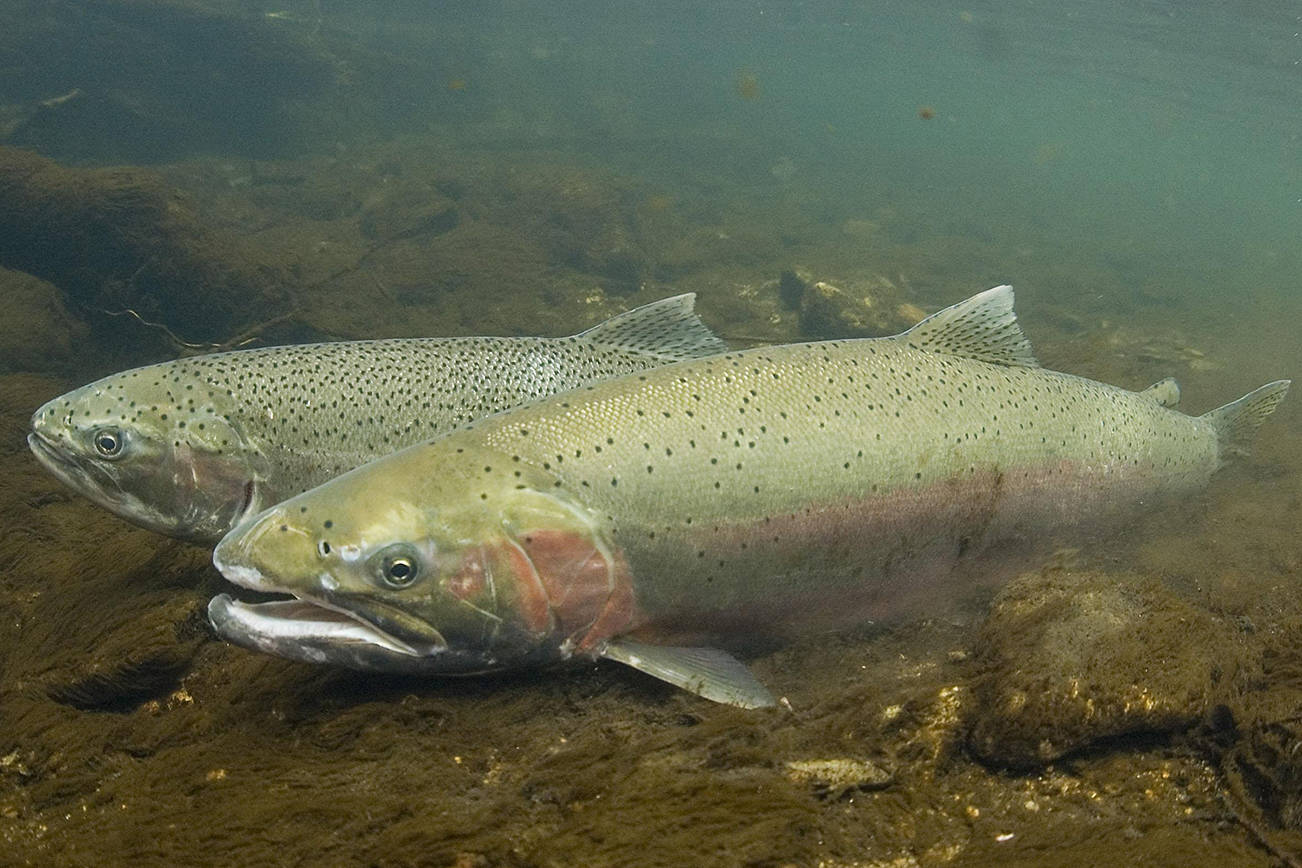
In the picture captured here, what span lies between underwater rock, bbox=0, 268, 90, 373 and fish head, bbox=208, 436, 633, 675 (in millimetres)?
9300

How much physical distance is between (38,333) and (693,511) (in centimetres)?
1054

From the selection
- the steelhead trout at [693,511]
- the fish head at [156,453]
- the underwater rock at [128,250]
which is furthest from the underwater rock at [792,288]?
the fish head at [156,453]

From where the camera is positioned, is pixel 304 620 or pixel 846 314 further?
pixel 846 314

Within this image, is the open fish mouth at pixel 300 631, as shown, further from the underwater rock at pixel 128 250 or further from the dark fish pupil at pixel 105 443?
the underwater rock at pixel 128 250

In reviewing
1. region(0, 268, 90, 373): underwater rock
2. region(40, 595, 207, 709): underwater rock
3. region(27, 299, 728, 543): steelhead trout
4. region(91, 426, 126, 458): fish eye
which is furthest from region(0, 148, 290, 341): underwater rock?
region(40, 595, 207, 709): underwater rock

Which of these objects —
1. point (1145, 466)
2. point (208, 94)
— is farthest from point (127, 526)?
point (208, 94)

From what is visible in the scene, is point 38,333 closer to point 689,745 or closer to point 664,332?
point 664,332

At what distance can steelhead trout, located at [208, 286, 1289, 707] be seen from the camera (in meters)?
2.46

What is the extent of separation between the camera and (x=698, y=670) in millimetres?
2709

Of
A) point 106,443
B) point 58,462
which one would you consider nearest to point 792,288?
point 106,443

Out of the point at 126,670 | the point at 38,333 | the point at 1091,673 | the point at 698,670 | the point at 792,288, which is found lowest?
the point at 38,333

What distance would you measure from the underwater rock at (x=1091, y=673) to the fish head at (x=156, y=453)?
11.9 feet

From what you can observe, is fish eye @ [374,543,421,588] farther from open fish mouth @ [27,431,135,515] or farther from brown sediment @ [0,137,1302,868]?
open fish mouth @ [27,431,135,515]

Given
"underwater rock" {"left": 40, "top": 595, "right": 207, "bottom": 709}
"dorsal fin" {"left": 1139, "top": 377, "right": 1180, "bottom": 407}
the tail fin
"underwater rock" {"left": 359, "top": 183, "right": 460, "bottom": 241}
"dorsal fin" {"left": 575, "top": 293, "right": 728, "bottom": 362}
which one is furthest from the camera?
"underwater rock" {"left": 359, "top": 183, "right": 460, "bottom": 241}
